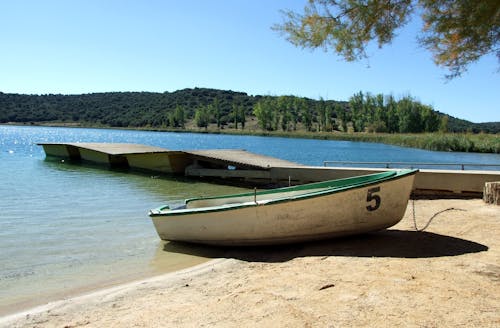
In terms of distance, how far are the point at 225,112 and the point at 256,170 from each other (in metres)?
129

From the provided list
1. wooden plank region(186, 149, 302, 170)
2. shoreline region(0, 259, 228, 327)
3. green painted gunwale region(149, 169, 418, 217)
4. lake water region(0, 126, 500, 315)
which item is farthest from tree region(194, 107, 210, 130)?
shoreline region(0, 259, 228, 327)

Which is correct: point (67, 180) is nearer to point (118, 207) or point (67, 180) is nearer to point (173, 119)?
point (118, 207)

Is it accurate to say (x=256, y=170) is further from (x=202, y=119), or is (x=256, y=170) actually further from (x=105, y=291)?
(x=202, y=119)

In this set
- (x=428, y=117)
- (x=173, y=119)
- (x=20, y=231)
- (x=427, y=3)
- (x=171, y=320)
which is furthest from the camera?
(x=173, y=119)

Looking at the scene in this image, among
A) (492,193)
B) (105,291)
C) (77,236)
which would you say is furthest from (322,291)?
(492,193)

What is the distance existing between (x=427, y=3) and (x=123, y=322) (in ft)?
16.5

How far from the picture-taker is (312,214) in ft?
21.9

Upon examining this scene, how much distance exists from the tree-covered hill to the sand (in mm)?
84595

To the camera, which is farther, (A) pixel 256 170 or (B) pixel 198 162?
(B) pixel 198 162

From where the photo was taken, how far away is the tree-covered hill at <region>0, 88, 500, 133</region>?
295ft

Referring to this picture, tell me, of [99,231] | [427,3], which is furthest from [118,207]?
[427,3]

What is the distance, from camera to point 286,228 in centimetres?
674

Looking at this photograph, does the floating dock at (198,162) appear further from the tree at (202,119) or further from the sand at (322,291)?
the tree at (202,119)

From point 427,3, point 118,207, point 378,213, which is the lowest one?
point 118,207
